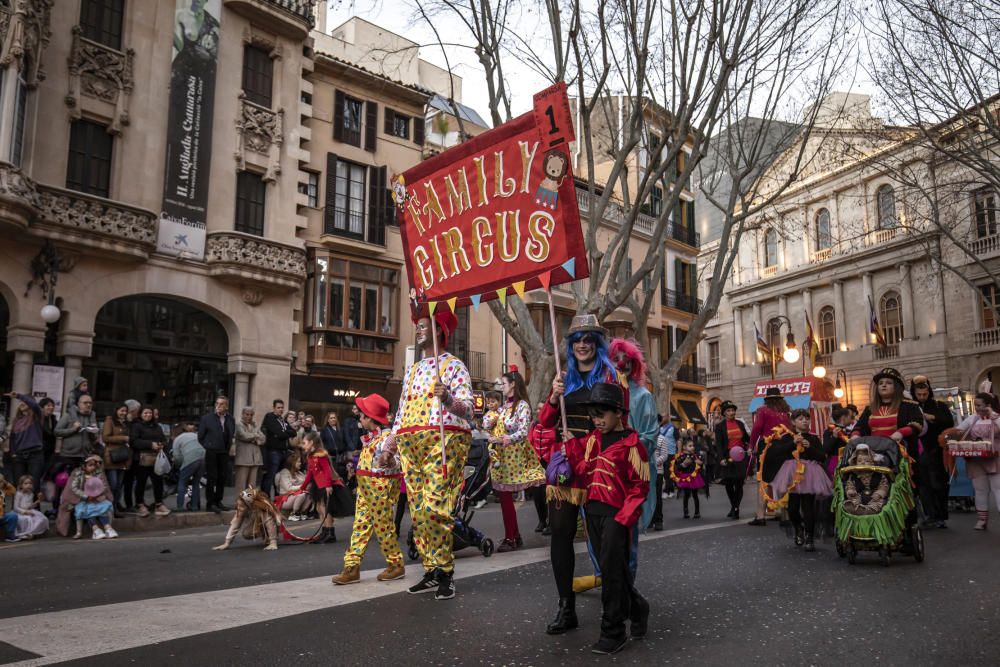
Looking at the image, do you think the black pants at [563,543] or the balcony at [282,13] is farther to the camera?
the balcony at [282,13]

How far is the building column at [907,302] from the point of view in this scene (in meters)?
42.5

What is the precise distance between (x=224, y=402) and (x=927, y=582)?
11.0m

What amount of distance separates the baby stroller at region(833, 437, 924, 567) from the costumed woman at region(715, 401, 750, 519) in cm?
398

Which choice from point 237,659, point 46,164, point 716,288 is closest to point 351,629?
point 237,659

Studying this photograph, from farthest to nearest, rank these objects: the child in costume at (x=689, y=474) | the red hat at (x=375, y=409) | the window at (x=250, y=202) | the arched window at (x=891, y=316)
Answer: the arched window at (x=891, y=316) → the window at (x=250, y=202) → the child in costume at (x=689, y=474) → the red hat at (x=375, y=409)

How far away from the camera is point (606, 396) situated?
15.3ft

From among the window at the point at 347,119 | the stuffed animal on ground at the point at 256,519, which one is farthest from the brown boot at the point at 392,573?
the window at the point at 347,119

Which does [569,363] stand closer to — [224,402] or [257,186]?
[224,402]

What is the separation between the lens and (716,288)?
764 inches

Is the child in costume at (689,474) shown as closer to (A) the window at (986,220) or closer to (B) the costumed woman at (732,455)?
(B) the costumed woman at (732,455)

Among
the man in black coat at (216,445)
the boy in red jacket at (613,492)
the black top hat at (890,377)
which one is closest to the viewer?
the boy in red jacket at (613,492)

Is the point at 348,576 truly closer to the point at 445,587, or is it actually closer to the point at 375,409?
the point at 445,587

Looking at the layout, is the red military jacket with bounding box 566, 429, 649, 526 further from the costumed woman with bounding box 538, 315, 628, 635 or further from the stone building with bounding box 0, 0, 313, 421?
the stone building with bounding box 0, 0, 313, 421

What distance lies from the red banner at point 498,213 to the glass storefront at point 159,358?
14435 mm
